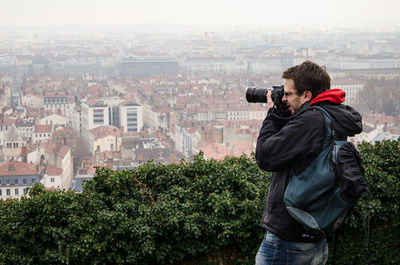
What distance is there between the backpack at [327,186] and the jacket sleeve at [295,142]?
0.03m

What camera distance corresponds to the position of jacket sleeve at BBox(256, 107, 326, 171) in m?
1.40

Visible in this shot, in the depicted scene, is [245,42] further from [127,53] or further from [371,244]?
[371,244]

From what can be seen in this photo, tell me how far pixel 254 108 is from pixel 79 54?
101 feet

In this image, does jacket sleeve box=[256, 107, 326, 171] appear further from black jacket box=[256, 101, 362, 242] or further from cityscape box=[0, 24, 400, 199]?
cityscape box=[0, 24, 400, 199]

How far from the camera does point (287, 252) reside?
4.82 feet

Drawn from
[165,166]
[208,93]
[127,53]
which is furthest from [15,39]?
[165,166]

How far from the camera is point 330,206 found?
1.42 m

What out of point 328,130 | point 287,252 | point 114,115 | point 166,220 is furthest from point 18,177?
point 114,115

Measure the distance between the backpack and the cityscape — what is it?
57.3 inches

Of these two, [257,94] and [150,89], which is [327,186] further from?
[150,89]

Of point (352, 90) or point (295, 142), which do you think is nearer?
point (295, 142)

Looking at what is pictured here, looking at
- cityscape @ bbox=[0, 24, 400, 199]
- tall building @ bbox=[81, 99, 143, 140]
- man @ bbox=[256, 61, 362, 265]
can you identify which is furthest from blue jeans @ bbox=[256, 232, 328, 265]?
tall building @ bbox=[81, 99, 143, 140]

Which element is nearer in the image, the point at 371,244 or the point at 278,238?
the point at 278,238

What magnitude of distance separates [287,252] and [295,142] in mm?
303
